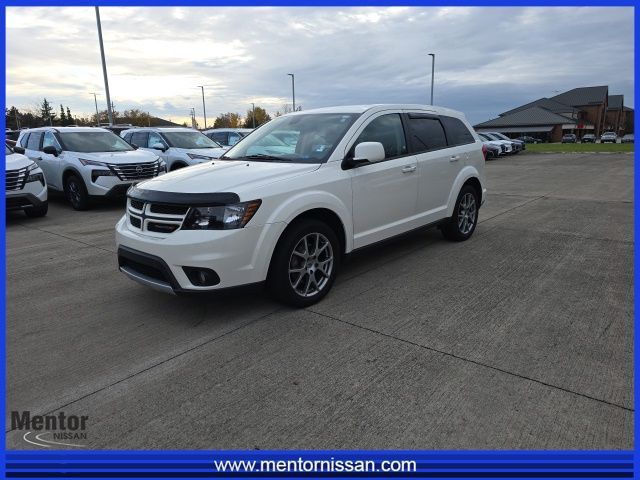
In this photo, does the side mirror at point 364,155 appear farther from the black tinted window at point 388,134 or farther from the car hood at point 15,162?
the car hood at point 15,162

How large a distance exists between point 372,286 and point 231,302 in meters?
1.43

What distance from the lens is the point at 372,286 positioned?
4801 mm

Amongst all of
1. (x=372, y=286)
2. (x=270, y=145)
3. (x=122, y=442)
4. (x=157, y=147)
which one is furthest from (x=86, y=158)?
(x=122, y=442)

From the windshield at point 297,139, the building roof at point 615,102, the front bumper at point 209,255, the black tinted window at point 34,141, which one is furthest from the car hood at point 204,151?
the building roof at point 615,102

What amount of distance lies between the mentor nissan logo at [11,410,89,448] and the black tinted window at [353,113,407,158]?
3.39 meters

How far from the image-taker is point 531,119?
81625mm

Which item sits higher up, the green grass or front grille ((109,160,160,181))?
front grille ((109,160,160,181))

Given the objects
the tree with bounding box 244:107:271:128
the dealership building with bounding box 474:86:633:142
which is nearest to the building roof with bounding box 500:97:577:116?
the dealership building with bounding box 474:86:633:142

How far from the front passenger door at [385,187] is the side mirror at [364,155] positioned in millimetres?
109

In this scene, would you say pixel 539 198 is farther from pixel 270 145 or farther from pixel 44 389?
pixel 44 389

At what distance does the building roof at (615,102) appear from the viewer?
349ft

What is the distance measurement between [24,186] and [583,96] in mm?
108478

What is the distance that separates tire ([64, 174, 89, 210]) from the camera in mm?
9727

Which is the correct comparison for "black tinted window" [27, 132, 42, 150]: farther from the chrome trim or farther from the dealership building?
the dealership building
